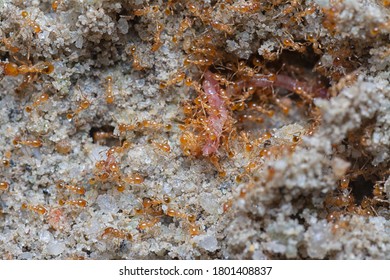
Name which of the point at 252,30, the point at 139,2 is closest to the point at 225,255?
the point at 252,30

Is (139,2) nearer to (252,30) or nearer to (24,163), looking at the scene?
(252,30)

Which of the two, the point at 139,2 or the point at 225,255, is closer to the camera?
the point at 225,255

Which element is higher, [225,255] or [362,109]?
[362,109]

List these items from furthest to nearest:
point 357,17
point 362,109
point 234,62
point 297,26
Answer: point 234,62 → point 297,26 → point 357,17 → point 362,109

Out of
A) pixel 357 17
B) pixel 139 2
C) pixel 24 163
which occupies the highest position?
pixel 357 17

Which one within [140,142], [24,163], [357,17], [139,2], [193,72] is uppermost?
[357,17]

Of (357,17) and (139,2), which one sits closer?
(357,17)

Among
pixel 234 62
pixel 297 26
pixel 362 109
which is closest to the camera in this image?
pixel 362 109

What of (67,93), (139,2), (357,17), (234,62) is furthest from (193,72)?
(357,17)

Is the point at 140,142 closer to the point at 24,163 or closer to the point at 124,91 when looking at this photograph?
the point at 124,91
